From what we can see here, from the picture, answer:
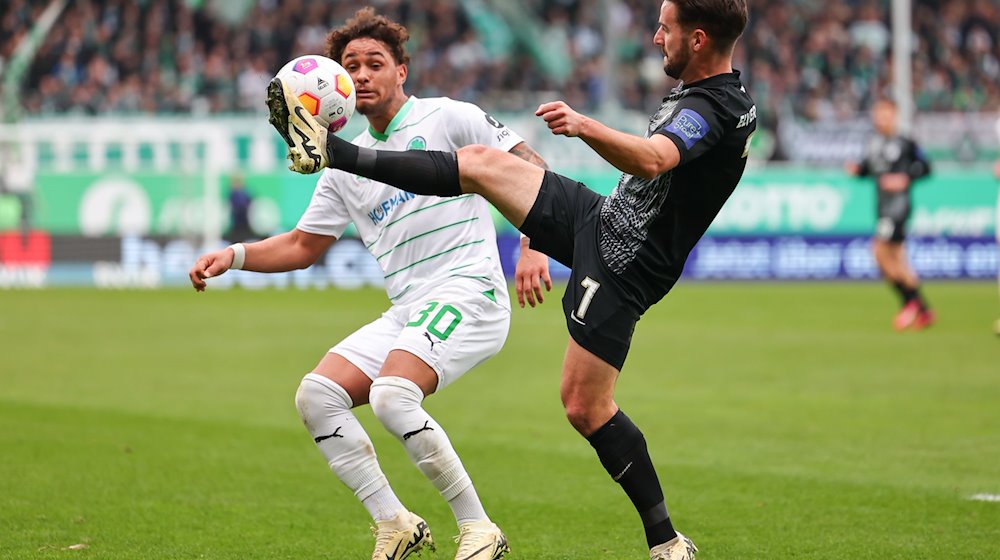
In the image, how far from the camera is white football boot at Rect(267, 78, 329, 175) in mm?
4871

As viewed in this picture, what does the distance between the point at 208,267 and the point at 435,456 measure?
1.30 m

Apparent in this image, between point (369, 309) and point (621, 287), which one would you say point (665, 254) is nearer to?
point (621, 287)

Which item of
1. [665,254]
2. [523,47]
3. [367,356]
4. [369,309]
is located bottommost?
[369,309]

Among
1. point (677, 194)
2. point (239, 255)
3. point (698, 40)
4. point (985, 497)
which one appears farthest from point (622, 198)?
point (985, 497)

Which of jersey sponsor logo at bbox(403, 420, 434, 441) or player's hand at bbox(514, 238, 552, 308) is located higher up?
player's hand at bbox(514, 238, 552, 308)

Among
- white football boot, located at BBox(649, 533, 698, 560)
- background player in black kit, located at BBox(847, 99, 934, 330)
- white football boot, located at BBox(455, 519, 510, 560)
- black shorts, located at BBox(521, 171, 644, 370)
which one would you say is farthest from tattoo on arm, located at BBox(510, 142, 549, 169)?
background player in black kit, located at BBox(847, 99, 934, 330)

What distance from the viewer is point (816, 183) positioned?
24.9 metres

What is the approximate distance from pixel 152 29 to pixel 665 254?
2683 centimetres

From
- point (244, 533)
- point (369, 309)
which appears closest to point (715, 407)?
point (244, 533)

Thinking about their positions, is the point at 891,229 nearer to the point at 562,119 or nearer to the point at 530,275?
the point at 530,275

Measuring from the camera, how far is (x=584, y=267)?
17.8 ft

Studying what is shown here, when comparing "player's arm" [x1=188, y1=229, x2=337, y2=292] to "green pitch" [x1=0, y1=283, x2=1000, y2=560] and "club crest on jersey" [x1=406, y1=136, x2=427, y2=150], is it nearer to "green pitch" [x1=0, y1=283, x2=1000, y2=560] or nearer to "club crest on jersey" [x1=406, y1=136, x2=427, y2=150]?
"club crest on jersey" [x1=406, y1=136, x2=427, y2=150]

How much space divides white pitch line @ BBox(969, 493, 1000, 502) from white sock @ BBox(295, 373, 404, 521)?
3.35 m

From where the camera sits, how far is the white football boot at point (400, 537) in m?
5.56
